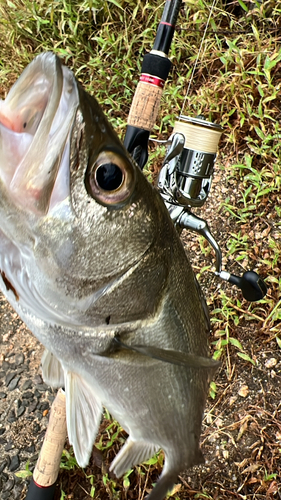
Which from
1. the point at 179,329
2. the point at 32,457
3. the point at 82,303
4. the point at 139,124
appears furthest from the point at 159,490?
the point at 32,457

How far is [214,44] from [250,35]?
0.85ft

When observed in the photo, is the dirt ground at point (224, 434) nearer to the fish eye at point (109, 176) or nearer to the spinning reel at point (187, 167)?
the spinning reel at point (187, 167)

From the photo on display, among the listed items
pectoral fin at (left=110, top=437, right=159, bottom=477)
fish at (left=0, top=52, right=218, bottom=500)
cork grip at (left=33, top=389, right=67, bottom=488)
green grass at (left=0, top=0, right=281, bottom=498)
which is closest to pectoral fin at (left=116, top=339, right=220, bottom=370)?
fish at (left=0, top=52, right=218, bottom=500)

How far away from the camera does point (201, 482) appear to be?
2.30m

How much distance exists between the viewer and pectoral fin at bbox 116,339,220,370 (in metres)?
1.09

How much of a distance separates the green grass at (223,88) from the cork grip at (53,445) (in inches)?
16.1

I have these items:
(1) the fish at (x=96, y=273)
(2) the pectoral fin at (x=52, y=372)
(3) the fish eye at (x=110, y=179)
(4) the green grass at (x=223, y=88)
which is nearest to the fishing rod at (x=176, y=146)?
(1) the fish at (x=96, y=273)

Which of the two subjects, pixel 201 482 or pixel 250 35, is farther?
pixel 250 35

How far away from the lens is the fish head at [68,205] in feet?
3.01

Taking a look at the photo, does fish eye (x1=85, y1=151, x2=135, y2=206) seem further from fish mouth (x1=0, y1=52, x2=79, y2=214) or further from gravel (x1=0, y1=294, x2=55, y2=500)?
gravel (x1=0, y1=294, x2=55, y2=500)

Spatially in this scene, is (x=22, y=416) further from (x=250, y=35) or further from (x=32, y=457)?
(x=250, y=35)

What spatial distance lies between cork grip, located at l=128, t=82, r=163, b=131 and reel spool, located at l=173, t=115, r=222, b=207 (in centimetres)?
17

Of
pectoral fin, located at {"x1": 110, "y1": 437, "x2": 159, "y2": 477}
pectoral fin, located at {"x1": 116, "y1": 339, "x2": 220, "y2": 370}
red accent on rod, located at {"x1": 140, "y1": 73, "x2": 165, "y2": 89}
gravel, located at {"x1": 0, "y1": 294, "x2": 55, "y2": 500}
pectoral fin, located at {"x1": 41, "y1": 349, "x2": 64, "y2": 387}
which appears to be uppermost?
red accent on rod, located at {"x1": 140, "y1": 73, "x2": 165, "y2": 89}

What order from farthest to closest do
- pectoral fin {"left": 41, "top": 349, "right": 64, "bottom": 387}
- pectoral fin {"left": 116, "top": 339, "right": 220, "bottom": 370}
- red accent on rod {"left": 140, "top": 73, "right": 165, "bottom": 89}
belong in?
red accent on rod {"left": 140, "top": 73, "right": 165, "bottom": 89}, pectoral fin {"left": 41, "top": 349, "right": 64, "bottom": 387}, pectoral fin {"left": 116, "top": 339, "right": 220, "bottom": 370}
